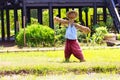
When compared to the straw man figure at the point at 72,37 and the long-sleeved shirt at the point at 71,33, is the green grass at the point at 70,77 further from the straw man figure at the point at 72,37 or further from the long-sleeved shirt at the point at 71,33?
the long-sleeved shirt at the point at 71,33

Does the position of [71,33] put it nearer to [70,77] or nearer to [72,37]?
[72,37]

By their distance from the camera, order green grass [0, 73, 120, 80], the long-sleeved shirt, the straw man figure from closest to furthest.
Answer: green grass [0, 73, 120, 80] < the straw man figure < the long-sleeved shirt

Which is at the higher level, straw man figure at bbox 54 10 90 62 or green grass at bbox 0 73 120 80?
straw man figure at bbox 54 10 90 62

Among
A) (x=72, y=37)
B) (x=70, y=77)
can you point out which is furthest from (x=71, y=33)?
(x=70, y=77)

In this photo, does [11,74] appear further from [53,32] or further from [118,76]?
[53,32]

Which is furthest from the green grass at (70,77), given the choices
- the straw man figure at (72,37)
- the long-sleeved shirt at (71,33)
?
the long-sleeved shirt at (71,33)

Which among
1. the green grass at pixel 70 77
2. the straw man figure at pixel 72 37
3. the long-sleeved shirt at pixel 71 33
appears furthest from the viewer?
the long-sleeved shirt at pixel 71 33

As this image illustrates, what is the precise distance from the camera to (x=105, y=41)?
71.3ft

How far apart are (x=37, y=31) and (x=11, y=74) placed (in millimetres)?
11611

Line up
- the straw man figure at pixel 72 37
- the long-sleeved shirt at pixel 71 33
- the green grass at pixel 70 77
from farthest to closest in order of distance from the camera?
the long-sleeved shirt at pixel 71 33 < the straw man figure at pixel 72 37 < the green grass at pixel 70 77

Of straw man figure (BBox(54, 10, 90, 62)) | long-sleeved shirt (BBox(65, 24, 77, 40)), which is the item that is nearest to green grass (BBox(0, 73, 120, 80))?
straw man figure (BBox(54, 10, 90, 62))

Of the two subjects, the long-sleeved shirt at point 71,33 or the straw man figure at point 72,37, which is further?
the long-sleeved shirt at point 71,33

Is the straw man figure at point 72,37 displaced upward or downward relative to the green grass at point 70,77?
upward

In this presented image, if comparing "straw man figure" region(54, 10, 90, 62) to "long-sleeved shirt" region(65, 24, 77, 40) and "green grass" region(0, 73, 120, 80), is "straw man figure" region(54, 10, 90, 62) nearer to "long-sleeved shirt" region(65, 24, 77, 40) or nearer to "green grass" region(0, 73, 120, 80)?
"long-sleeved shirt" region(65, 24, 77, 40)
